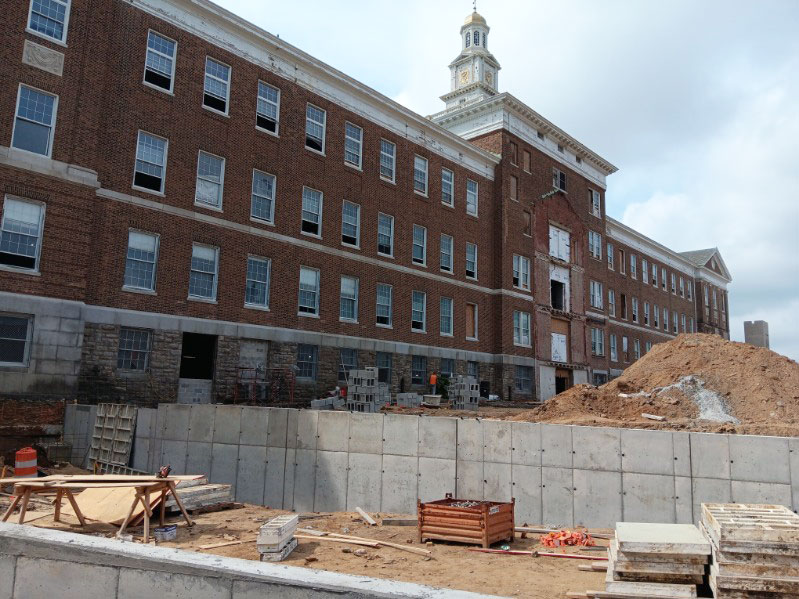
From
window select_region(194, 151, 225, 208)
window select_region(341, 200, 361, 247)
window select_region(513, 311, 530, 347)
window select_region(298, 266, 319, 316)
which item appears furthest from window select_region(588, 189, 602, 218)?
window select_region(194, 151, 225, 208)

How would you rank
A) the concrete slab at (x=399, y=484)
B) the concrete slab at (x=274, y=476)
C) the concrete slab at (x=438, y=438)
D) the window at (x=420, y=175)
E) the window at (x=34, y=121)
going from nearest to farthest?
the concrete slab at (x=438, y=438)
the concrete slab at (x=399, y=484)
the concrete slab at (x=274, y=476)
the window at (x=34, y=121)
the window at (x=420, y=175)

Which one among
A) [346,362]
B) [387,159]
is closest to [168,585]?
[346,362]

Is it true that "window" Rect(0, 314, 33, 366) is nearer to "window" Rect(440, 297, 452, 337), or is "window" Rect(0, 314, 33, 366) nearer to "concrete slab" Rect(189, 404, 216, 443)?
"concrete slab" Rect(189, 404, 216, 443)

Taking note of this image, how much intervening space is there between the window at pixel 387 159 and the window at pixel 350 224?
3.17 meters

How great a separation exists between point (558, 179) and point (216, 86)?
29367 millimetres

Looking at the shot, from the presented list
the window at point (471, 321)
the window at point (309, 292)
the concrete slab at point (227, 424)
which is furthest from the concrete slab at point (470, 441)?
the window at point (471, 321)

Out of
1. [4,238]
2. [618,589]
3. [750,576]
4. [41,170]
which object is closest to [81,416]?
[4,238]

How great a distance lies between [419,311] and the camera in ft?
120

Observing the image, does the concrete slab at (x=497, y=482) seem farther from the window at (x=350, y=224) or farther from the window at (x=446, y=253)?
the window at (x=446, y=253)

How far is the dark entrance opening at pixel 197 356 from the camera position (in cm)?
2555

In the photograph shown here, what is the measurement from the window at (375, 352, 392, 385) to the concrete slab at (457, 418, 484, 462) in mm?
17131

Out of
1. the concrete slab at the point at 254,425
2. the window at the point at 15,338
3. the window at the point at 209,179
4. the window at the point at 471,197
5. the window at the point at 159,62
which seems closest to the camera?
the concrete slab at the point at 254,425

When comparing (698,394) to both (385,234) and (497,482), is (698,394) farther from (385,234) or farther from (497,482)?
(385,234)

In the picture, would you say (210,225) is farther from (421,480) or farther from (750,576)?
(750,576)
